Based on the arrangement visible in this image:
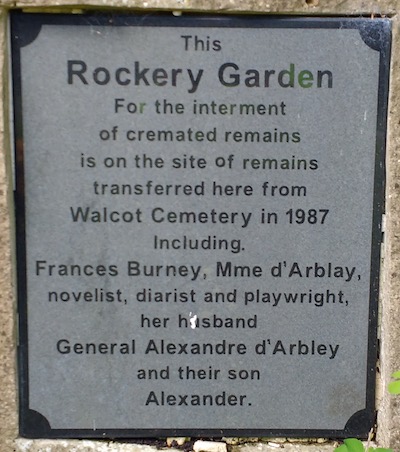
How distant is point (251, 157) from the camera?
153 centimetres

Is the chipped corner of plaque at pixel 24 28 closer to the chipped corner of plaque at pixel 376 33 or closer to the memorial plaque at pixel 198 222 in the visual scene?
the memorial plaque at pixel 198 222

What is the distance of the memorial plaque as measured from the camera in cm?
150

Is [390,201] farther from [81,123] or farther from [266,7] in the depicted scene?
[81,123]

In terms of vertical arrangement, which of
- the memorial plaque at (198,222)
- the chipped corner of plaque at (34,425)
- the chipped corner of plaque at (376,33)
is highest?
the chipped corner of plaque at (376,33)

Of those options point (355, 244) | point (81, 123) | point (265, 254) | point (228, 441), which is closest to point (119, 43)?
point (81, 123)

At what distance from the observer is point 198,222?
5.11 feet

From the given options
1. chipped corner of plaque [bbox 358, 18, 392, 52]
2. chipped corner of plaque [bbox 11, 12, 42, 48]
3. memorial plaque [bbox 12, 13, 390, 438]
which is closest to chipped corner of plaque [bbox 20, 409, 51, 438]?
memorial plaque [bbox 12, 13, 390, 438]

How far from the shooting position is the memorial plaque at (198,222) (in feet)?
4.93

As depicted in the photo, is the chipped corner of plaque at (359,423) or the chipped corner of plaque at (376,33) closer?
the chipped corner of plaque at (376,33)

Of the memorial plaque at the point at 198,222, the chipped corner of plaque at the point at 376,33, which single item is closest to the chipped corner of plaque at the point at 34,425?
the memorial plaque at the point at 198,222

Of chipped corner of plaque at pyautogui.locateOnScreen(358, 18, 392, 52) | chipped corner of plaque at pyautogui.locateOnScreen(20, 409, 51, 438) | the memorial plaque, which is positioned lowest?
chipped corner of plaque at pyautogui.locateOnScreen(20, 409, 51, 438)

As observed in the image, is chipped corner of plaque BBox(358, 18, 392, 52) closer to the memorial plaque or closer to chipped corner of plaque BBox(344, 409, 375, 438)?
the memorial plaque

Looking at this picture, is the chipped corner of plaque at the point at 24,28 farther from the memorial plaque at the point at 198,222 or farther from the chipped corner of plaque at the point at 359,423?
the chipped corner of plaque at the point at 359,423

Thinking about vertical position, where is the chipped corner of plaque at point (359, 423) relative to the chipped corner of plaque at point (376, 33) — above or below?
below
